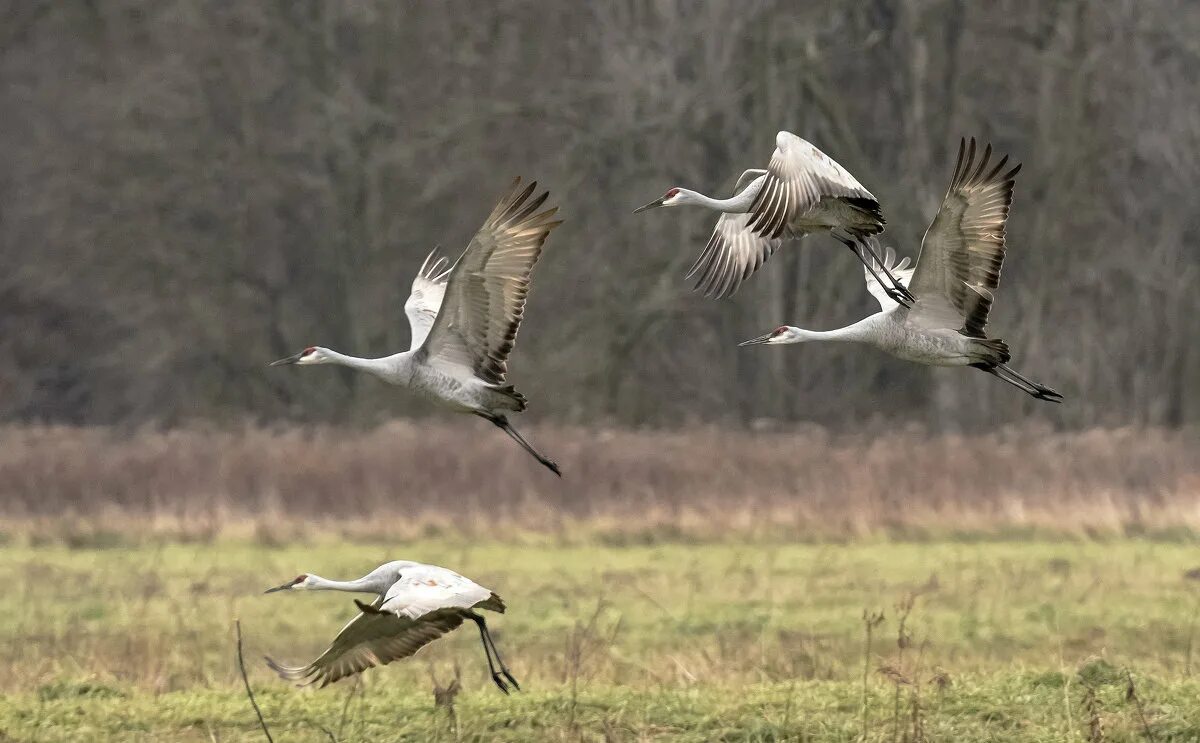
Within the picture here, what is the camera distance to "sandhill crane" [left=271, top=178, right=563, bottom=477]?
772 centimetres

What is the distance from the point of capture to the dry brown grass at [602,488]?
732 inches

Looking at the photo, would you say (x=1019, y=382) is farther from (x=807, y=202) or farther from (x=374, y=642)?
(x=374, y=642)

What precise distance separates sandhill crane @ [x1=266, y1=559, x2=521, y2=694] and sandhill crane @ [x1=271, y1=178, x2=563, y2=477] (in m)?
0.69

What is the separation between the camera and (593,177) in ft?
90.1

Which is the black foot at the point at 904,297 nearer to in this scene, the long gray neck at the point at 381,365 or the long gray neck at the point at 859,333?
the long gray neck at the point at 859,333

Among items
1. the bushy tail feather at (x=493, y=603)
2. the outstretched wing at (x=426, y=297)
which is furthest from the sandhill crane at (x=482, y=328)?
the outstretched wing at (x=426, y=297)

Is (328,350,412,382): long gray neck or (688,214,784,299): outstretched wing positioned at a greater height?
(688,214,784,299): outstretched wing

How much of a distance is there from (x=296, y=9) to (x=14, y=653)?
18299 mm

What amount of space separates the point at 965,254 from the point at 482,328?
1815 millimetres

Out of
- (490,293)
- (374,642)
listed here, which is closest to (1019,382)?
(490,293)

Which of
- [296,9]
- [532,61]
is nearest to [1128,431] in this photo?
[532,61]

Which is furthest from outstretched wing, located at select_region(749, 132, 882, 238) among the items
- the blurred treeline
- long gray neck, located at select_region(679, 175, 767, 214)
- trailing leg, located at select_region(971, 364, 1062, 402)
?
the blurred treeline

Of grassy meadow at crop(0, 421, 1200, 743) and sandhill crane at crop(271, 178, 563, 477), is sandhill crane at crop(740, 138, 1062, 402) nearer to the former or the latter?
sandhill crane at crop(271, 178, 563, 477)

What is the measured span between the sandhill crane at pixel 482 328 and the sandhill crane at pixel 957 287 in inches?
46.0
